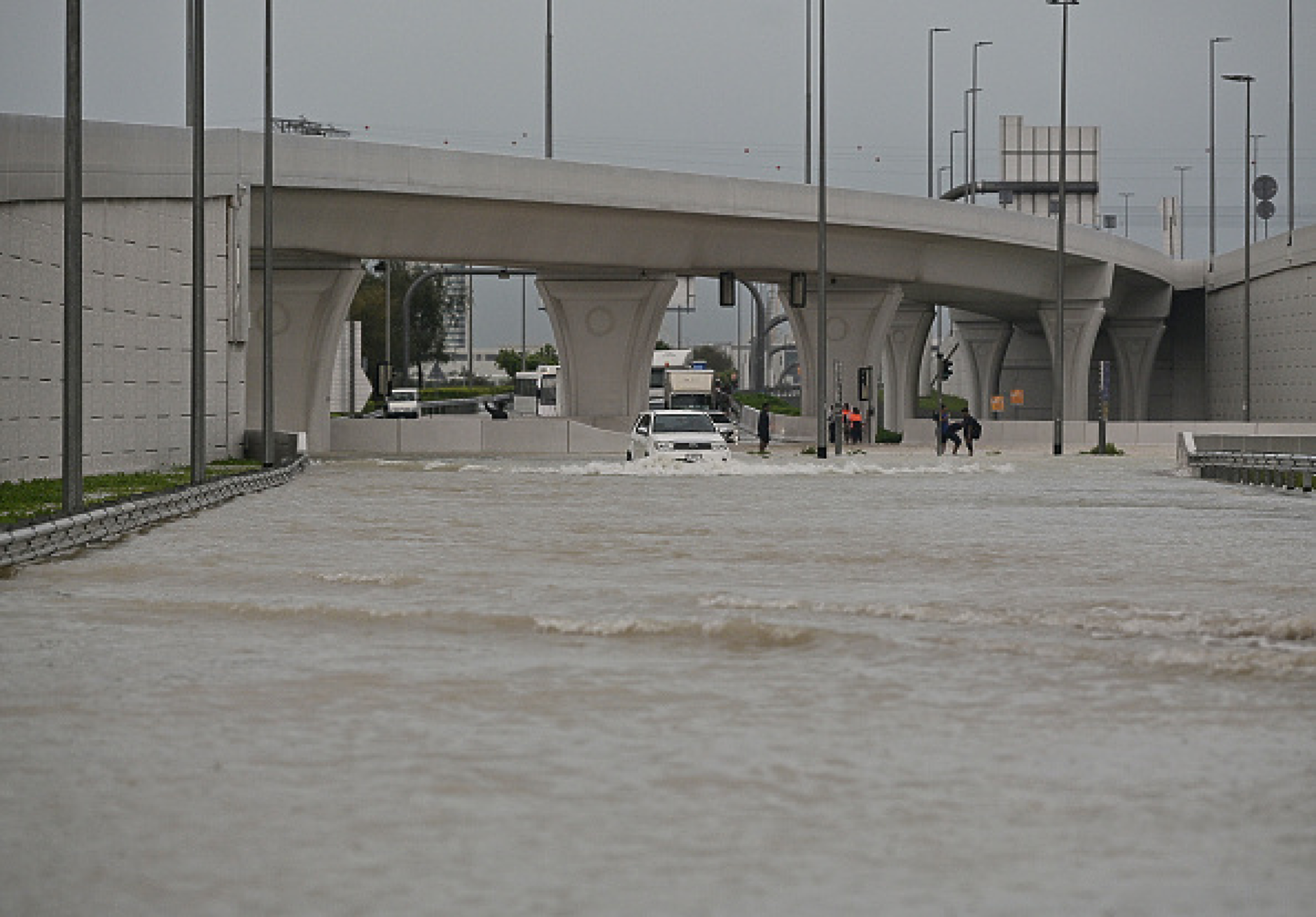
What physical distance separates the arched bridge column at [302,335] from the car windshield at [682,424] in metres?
12.8

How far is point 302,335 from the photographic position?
64312 mm

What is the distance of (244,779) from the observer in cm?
933

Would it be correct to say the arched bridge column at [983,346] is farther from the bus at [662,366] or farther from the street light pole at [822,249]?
the street light pole at [822,249]

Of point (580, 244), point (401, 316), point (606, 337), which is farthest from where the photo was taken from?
point (401, 316)

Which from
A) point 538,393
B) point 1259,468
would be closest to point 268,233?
point 1259,468

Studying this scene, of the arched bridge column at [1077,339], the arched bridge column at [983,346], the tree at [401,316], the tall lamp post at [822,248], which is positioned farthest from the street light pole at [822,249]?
the tree at [401,316]

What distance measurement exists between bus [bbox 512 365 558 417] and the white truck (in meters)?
4.98

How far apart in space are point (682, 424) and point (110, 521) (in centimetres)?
2884

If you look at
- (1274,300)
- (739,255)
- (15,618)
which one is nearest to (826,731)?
(15,618)

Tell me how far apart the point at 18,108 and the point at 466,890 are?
96.2ft

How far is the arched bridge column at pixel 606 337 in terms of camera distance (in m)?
73.6

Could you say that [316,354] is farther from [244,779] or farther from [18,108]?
[244,779]

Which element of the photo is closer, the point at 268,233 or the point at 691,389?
the point at 268,233

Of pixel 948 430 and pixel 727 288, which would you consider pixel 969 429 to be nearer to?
pixel 948 430
